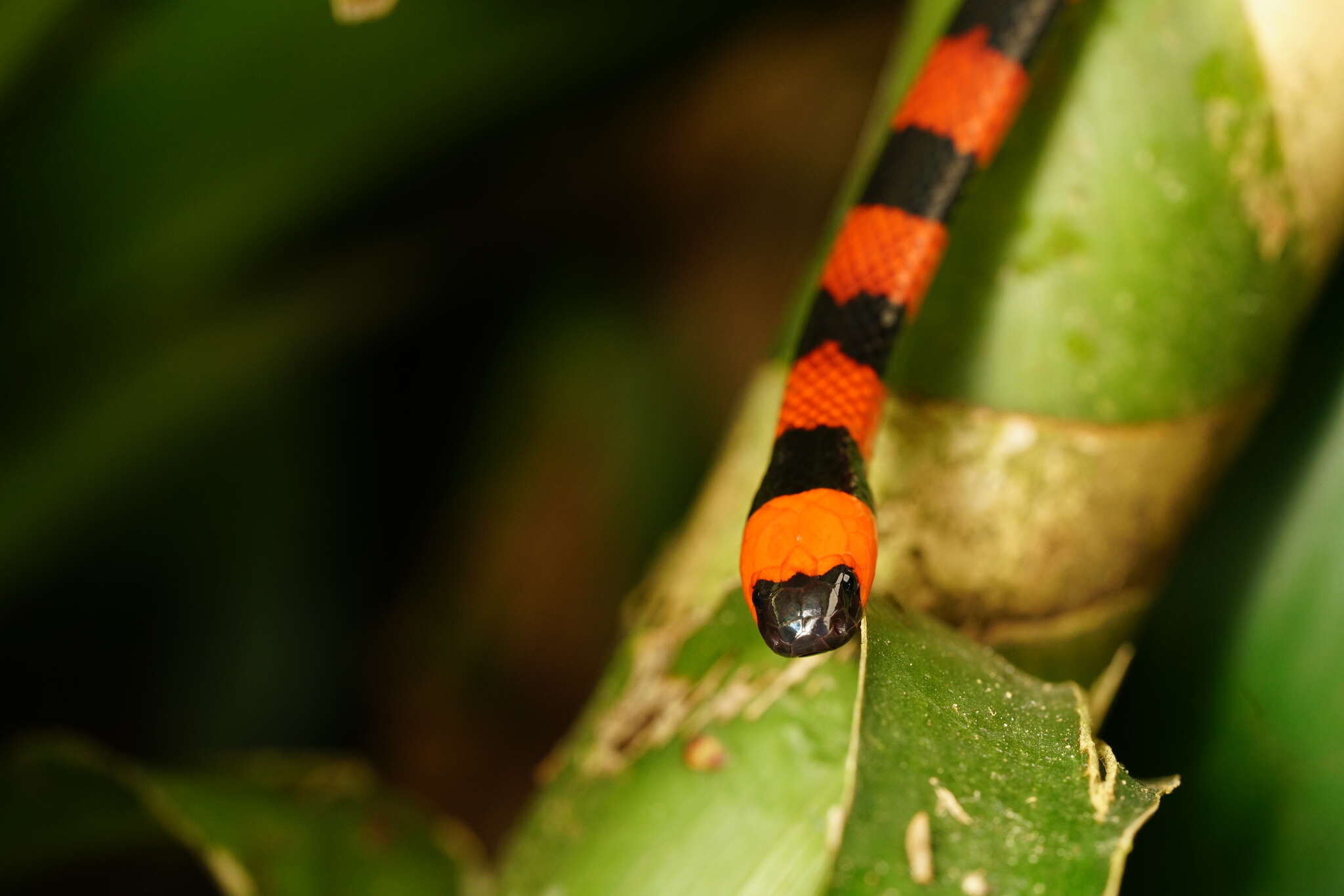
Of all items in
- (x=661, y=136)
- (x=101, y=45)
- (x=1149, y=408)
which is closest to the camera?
(x=1149, y=408)

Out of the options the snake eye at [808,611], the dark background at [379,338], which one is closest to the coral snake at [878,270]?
the snake eye at [808,611]

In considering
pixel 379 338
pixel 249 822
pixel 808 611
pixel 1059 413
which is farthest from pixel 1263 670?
pixel 379 338

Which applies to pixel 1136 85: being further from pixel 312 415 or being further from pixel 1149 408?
pixel 312 415

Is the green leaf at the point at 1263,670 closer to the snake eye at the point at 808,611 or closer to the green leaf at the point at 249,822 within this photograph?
the snake eye at the point at 808,611

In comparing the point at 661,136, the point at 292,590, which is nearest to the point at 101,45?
the point at 292,590

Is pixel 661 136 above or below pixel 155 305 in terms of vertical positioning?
above

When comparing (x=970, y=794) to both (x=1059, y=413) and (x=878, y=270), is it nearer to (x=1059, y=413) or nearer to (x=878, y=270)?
(x=1059, y=413)

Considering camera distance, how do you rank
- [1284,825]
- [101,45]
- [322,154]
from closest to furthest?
1. [1284,825]
2. [101,45]
3. [322,154]

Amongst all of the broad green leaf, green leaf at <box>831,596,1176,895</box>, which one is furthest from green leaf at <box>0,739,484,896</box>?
green leaf at <box>831,596,1176,895</box>
